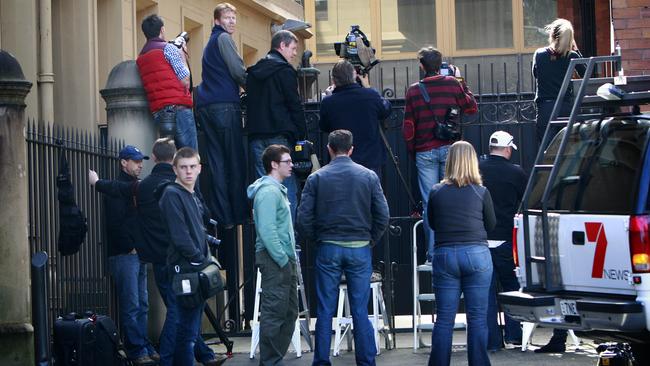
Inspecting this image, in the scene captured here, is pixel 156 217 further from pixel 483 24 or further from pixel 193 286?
pixel 483 24

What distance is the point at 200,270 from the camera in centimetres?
1096

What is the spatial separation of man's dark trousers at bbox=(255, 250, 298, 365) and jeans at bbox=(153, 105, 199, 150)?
2741 mm

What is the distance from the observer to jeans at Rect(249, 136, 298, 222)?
43.7ft

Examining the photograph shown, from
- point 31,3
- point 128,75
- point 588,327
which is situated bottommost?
point 588,327

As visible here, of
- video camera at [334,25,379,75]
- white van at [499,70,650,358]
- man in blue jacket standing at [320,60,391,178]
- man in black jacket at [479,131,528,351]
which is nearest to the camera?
white van at [499,70,650,358]

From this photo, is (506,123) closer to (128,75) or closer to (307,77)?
(307,77)

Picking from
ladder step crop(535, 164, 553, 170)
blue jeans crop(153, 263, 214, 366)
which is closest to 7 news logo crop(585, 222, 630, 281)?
ladder step crop(535, 164, 553, 170)

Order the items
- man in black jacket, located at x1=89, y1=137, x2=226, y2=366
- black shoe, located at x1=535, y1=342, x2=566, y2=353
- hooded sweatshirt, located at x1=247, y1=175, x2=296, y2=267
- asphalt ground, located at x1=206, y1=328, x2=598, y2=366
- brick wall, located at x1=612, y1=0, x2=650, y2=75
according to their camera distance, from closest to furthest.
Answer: hooded sweatshirt, located at x1=247, y1=175, x2=296, y2=267, man in black jacket, located at x1=89, y1=137, x2=226, y2=366, asphalt ground, located at x1=206, y1=328, x2=598, y2=366, black shoe, located at x1=535, y1=342, x2=566, y2=353, brick wall, located at x1=612, y1=0, x2=650, y2=75

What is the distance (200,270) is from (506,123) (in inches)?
186

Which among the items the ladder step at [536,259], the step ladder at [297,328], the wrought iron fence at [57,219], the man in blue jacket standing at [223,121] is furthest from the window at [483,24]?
the ladder step at [536,259]

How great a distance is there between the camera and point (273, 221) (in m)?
11.1

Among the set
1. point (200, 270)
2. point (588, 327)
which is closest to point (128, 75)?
point (200, 270)

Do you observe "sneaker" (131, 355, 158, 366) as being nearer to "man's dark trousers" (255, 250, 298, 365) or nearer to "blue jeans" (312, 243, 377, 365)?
"man's dark trousers" (255, 250, 298, 365)

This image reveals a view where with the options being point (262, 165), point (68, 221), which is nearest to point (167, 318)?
point (68, 221)
